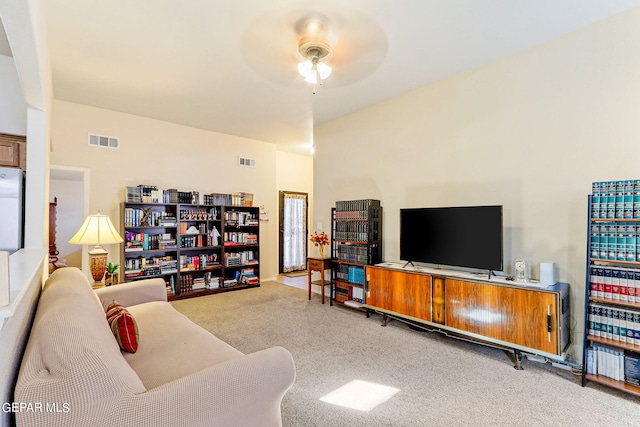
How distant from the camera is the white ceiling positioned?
2.51 meters

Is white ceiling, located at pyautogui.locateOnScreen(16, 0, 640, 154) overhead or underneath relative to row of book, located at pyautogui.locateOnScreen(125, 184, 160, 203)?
overhead

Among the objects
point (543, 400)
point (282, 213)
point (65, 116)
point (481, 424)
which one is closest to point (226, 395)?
point (481, 424)

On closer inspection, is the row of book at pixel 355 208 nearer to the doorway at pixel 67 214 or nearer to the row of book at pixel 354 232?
→ the row of book at pixel 354 232

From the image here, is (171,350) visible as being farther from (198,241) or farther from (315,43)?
(198,241)

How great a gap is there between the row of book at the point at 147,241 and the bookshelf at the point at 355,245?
2753 mm

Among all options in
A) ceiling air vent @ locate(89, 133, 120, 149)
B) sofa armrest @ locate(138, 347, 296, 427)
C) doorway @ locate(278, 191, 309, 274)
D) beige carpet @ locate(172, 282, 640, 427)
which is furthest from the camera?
doorway @ locate(278, 191, 309, 274)

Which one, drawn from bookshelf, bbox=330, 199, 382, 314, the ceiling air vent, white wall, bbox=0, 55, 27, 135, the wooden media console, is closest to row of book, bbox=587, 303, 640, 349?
the wooden media console

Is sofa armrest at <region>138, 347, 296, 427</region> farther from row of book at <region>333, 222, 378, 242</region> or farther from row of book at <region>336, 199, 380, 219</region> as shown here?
row of book at <region>336, 199, 380, 219</region>

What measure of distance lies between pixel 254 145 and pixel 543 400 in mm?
5889

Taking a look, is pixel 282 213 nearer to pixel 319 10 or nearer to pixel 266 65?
pixel 266 65

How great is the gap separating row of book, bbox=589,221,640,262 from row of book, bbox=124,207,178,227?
530cm

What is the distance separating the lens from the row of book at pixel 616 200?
2257mm

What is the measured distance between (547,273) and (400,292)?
1.47 meters
